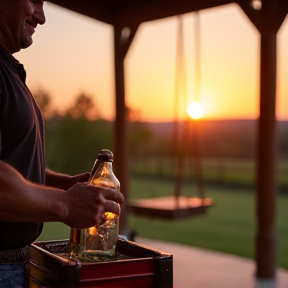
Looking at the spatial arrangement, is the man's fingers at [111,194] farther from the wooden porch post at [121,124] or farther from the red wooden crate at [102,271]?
the wooden porch post at [121,124]

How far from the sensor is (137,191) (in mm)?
14398

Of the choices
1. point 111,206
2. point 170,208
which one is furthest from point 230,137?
point 111,206

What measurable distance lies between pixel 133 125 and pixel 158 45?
15.1m

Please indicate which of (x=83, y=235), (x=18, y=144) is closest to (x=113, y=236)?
(x=83, y=235)

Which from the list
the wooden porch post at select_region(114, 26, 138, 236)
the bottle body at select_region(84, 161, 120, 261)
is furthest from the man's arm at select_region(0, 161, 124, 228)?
the wooden porch post at select_region(114, 26, 138, 236)

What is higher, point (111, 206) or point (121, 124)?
point (121, 124)

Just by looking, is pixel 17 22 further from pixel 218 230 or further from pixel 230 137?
pixel 230 137

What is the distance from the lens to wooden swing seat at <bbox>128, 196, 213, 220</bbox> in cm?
475

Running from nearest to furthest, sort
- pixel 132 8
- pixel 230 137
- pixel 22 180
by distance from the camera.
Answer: pixel 22 180
pixel 132 8
pixel 230 137

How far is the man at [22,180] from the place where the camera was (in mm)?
1195

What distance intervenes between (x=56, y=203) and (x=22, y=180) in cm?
9

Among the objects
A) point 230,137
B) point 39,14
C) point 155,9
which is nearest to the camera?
point 39,14

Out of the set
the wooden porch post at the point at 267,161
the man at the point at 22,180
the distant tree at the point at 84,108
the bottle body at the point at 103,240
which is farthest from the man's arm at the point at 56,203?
the distant tree at the point at 84,108

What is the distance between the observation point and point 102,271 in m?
1.22
